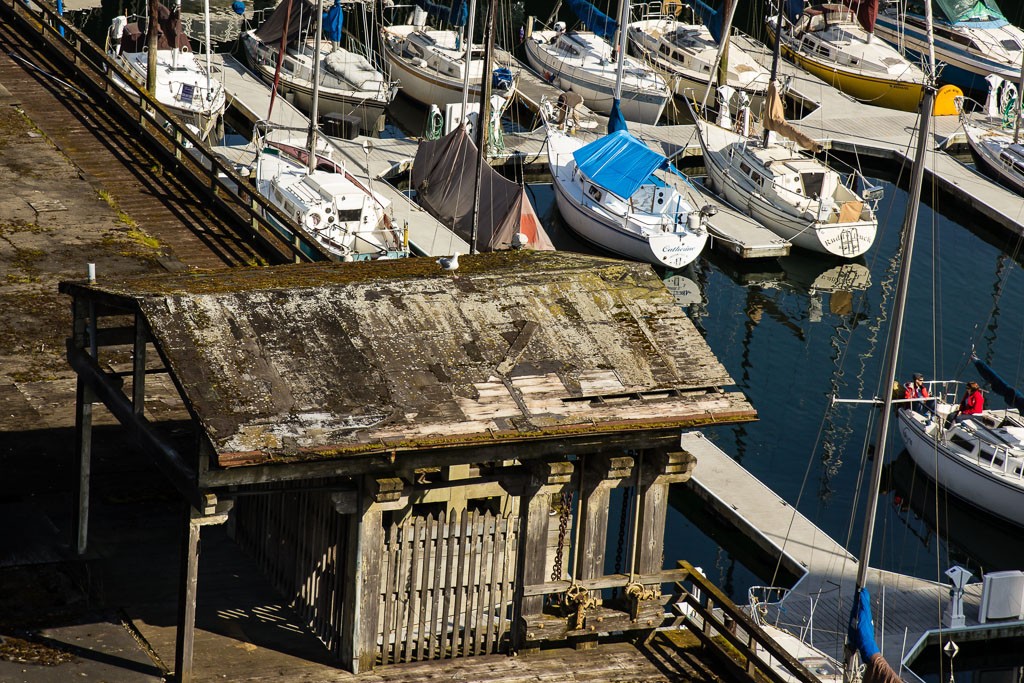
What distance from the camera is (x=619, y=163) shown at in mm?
49500

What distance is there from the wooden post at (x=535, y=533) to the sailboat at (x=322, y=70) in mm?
41607

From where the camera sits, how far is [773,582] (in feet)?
103

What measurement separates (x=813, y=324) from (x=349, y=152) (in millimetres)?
17053

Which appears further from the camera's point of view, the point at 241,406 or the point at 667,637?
the point at 667,637

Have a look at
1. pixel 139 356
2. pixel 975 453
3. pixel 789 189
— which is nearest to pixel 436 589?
pixel 139 356

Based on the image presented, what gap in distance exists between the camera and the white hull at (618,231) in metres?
48.0

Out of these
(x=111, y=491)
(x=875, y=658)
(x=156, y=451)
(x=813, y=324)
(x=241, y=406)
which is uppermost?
(x=241, y=406)

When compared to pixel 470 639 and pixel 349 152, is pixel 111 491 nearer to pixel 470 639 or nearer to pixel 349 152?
pixel 470 639

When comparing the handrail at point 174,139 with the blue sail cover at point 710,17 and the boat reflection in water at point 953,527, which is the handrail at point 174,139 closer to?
the boat reflection in water at point 953,527

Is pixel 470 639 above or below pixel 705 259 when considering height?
above

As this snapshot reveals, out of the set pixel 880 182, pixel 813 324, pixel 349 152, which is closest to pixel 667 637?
pixel 813 324

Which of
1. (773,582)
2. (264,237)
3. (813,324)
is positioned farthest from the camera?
(813,324)

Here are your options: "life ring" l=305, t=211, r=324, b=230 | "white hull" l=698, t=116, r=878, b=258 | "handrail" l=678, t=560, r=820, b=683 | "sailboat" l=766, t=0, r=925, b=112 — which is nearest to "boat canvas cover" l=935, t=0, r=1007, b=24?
"sailboat" l=766, t=0, r=925, b=112

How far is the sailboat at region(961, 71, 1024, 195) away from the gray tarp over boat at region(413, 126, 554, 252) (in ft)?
64.8
